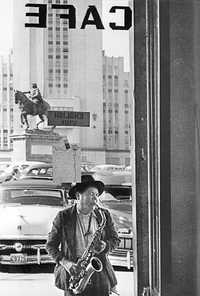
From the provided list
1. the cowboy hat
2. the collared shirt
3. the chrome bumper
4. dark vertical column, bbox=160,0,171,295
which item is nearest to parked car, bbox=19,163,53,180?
the cowboy hat

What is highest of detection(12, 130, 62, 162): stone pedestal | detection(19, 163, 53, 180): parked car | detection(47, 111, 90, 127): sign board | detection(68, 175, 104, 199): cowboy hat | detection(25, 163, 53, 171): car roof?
detection(47, 111, 90, 127): sign board

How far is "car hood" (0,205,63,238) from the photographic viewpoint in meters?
3.20

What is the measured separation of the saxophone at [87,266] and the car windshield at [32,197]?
8.5 inches

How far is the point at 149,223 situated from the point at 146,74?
69 centimetres

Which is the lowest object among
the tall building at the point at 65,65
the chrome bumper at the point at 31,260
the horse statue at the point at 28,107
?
the chrome bumper at the point at 31,260

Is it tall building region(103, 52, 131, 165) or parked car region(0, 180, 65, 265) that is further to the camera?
tall building region(103, 52, 131, 165)

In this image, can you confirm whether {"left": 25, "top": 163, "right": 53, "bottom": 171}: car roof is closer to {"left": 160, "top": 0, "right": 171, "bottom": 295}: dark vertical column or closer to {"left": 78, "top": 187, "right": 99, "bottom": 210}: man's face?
{"left": 78, "top": 187, "right": 99, "bottom": 210}: man's face

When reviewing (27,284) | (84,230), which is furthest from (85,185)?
(27,284)

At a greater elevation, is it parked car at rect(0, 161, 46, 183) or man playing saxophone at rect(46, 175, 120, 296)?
parked car at rect(0, 161, 46, 183)

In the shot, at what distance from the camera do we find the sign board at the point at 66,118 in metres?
3.27

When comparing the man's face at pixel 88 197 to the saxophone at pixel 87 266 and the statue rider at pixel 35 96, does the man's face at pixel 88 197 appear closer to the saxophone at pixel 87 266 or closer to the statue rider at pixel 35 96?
the saxophone at pixel 87 266

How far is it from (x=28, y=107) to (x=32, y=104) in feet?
0.08

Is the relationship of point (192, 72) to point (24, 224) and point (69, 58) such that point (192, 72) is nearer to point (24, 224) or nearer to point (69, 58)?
point (69, 58)

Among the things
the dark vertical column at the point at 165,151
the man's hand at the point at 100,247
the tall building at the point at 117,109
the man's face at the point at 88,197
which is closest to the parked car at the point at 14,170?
the man's face at the point at 88,197
